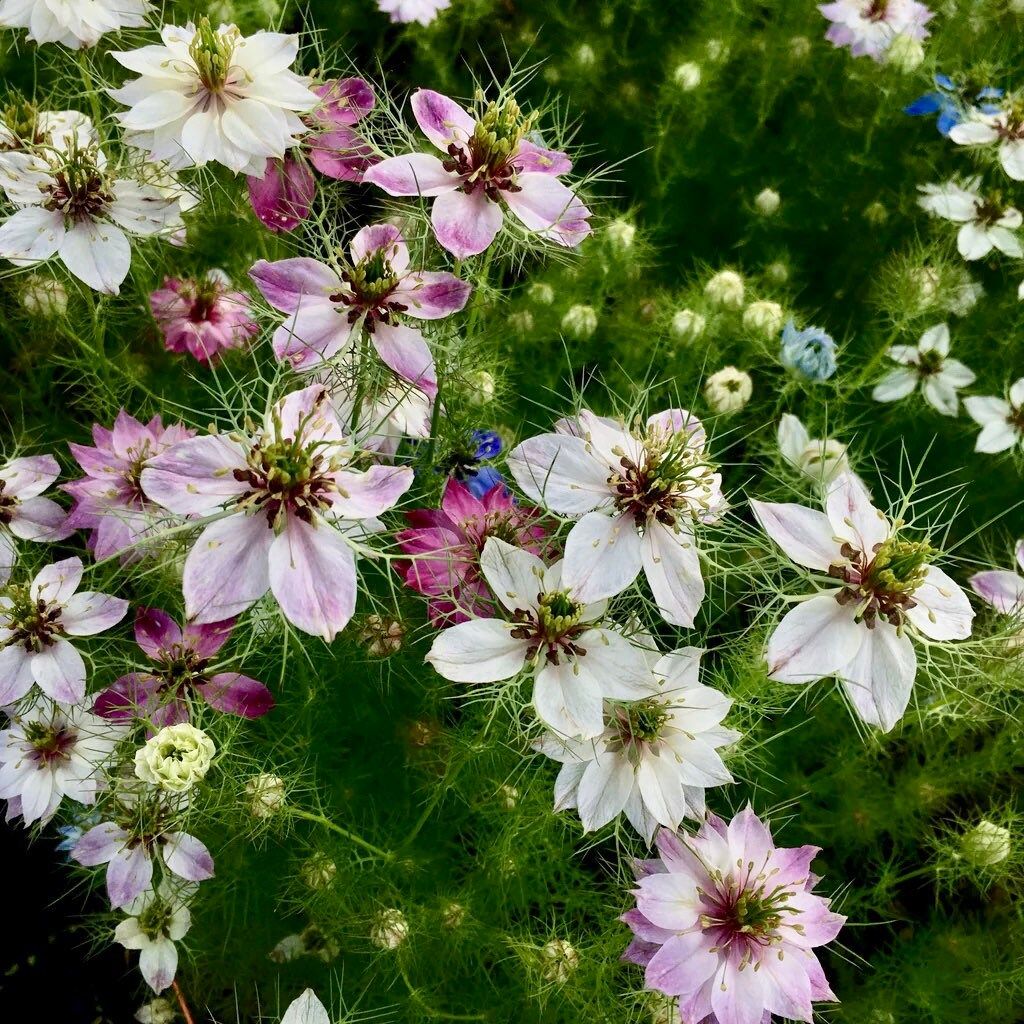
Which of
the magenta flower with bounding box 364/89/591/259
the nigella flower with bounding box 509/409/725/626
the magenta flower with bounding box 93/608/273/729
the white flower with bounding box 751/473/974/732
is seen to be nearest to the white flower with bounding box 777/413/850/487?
the white flower with bounding box 751/473/974/732

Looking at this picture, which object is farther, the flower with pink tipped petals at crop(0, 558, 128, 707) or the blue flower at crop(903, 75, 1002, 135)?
the blue flower at crop(903, 75, 1002, 135)

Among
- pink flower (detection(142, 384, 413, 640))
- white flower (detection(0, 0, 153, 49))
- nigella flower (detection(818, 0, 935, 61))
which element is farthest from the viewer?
Answer: nigella flower (detection(818, 0, 935, 61))

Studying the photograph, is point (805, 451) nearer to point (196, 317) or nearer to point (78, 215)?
point (196, 317)

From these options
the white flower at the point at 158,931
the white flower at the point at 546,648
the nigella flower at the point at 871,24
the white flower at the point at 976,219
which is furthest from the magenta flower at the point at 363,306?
the nigella flower at the point at 871,24

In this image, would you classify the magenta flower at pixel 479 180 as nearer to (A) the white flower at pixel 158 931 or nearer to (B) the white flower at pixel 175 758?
(B) the white flower at pixel 175 758

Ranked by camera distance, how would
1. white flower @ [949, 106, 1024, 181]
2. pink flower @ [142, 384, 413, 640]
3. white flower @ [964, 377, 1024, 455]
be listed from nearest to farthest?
pink flower @ [142, 384, 413, 640] < white flower @ [964, 377, 1024, 455] < white flower @ [949, 106, 1024, 181]

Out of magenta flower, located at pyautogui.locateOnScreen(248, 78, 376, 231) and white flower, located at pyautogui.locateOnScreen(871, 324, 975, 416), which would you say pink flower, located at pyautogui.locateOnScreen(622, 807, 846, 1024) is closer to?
magenta flower, located at pyautogui.locateOnScreen(248, 78, 376, 231)
